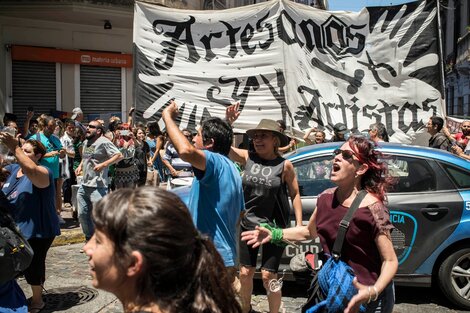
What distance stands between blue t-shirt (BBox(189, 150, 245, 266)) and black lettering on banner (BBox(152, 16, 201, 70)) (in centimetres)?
318

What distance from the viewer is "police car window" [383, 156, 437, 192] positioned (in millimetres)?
5453

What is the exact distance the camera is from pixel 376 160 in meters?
3.16

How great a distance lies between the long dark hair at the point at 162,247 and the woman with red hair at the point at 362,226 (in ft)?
4.48

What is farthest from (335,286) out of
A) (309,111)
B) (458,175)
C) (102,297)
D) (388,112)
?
(388,112)

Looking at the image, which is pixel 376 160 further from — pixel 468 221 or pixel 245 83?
pixel 245 83

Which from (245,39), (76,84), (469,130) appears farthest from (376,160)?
(76,84)

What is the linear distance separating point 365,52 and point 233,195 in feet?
13.3

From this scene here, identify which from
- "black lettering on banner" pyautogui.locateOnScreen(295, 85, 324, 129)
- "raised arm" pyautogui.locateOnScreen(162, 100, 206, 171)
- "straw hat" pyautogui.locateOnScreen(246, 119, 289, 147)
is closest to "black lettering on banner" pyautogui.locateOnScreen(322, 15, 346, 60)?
"black lettering on banner" pyautogui.locateOnScreen(295, 85, 324, 129)

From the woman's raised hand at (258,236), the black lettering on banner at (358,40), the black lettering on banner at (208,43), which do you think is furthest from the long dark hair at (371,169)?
the black lettering on banner at (358,40)

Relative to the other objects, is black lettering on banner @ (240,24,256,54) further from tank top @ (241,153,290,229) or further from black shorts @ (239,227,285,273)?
black shorts @ (239,227,285,273)

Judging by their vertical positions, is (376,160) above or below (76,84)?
below

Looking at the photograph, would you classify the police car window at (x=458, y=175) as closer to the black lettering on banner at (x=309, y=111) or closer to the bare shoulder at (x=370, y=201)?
the black lettering on banner at (x=309, y=111)

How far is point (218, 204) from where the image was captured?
3812 millimetres

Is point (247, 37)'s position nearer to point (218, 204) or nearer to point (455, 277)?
point (218, 204)
